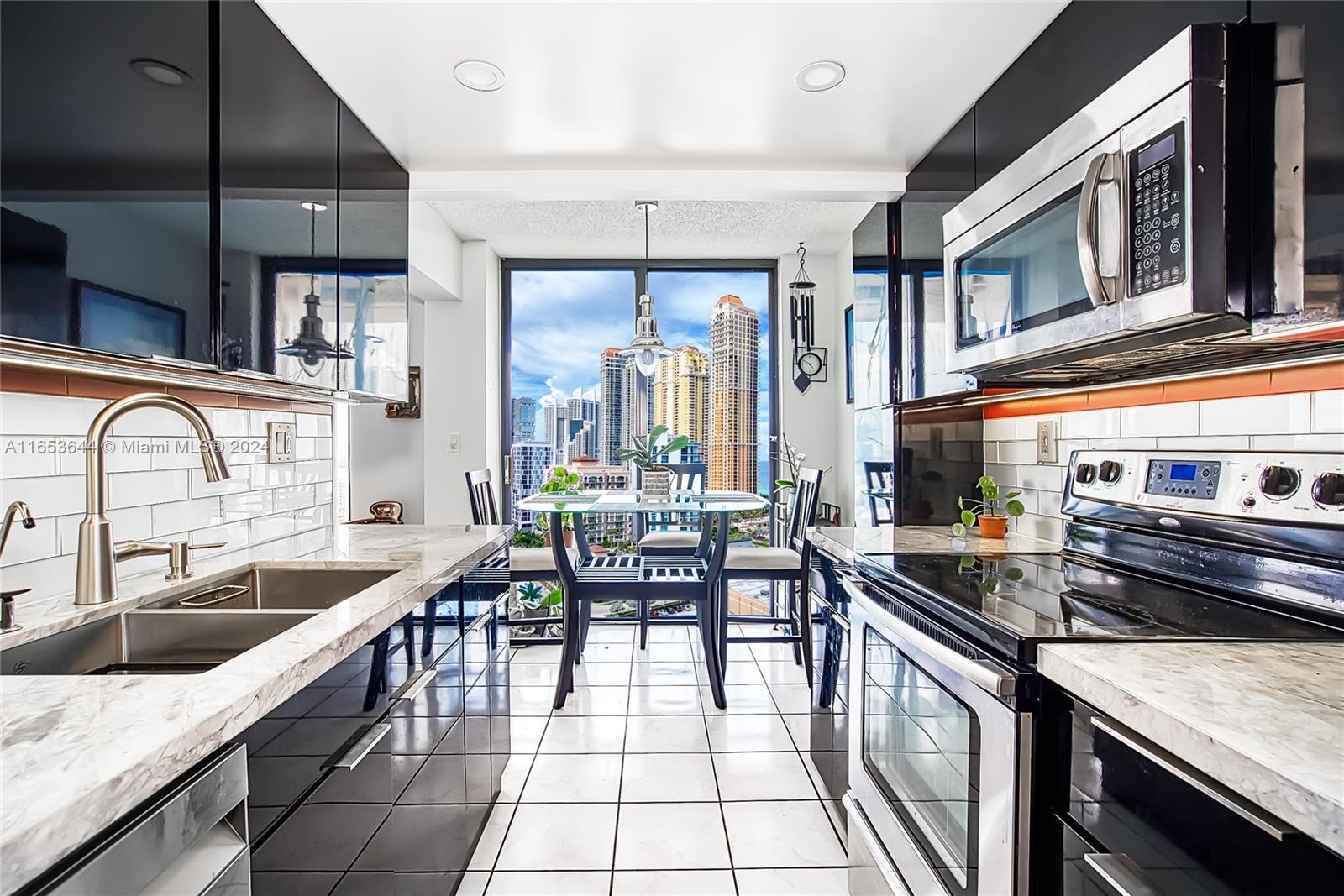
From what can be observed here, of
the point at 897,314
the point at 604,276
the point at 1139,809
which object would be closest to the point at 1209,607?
the point at 1139,809

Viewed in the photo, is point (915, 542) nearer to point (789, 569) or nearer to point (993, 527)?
point (993, 527)

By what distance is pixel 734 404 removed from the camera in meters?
4.43

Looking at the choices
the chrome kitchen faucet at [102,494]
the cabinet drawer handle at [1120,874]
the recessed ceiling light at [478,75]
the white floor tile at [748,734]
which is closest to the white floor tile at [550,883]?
the white floor tile at [748,734]

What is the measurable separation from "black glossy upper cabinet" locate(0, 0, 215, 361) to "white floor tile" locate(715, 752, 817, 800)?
1990 millimetres

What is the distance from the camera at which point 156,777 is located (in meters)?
0.63

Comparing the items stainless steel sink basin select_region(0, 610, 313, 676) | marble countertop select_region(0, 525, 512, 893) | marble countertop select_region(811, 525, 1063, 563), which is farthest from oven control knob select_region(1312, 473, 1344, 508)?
stainless steel sink basin select_region(0, 610, 313, 676)

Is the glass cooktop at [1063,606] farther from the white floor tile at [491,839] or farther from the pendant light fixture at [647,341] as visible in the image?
the pendant light fixture at [647,341]

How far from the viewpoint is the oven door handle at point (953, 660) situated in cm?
95

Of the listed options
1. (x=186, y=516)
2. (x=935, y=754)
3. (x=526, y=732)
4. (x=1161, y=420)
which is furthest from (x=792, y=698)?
(x=186, y=516)

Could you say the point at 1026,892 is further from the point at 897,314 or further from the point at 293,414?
the point at 293,414

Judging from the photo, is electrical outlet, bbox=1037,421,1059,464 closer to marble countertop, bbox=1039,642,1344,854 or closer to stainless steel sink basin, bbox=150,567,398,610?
marble countertop, bbox=1039,642,1344,854

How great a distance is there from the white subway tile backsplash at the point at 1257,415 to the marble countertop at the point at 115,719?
1.68 meters

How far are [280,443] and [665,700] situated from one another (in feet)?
6.27

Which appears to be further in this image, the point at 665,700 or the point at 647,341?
the point at 647,341
